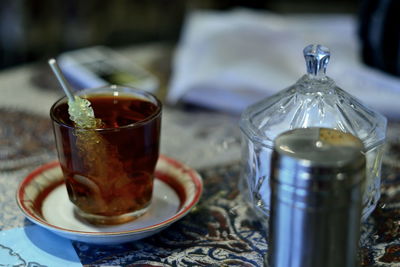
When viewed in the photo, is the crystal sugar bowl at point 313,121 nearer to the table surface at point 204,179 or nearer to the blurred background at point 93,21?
the table surface at point 204,179

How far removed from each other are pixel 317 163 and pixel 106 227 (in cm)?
21

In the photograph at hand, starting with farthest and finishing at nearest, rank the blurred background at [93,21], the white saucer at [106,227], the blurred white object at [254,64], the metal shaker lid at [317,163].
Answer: the blurred background at [93,21]
the blurred white object at [254,64]
the white saucer at [106,227]
the metal shaker lid at [317,163]

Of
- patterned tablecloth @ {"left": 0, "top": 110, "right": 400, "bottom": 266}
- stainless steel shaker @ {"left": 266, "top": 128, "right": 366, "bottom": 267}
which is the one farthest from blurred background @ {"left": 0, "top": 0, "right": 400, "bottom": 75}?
stainless steel shaker @ {"left": 266, "top": 128, "right": 366, "bottom": 267}

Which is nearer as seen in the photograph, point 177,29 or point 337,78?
point 337,78

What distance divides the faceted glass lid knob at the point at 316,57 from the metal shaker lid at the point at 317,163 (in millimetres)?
109

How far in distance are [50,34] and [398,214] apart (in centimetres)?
180

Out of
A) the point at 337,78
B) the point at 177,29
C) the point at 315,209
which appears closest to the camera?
the point at 315,209

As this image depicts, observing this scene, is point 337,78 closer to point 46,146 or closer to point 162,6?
point 46,146

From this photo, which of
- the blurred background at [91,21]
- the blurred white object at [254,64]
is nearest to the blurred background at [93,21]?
the blurred background at [91,21]

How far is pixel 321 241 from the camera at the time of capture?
0.37 metres

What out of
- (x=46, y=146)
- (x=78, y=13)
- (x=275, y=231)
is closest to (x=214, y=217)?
(x=275, y=231)

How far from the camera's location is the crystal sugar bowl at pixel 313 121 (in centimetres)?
47

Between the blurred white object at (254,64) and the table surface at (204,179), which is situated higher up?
the blurred white object at (254,64)

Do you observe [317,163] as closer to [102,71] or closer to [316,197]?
[316,197]
